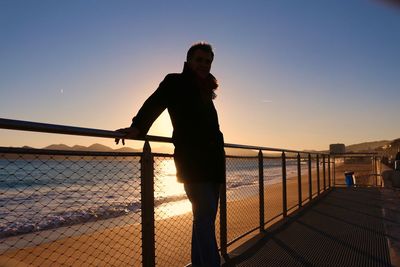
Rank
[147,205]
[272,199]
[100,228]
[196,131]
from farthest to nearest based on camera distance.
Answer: [272,199]
[100,228]
[147,205]
[196,131]

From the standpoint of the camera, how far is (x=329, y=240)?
4.61 m

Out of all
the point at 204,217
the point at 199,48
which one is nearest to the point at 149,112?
the point at 199,48

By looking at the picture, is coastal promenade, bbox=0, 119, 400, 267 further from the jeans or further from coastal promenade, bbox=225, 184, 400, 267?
the jeans

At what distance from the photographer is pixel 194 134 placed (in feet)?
8.01

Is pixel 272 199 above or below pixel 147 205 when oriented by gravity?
below

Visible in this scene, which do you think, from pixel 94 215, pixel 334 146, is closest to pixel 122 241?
pixel 94 215

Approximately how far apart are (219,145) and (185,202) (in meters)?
11.2

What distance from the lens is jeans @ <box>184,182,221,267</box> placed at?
8.11 feet

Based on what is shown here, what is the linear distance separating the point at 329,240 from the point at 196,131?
2869mm

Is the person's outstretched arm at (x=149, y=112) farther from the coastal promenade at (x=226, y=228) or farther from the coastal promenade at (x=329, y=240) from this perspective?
the coastal promenade at (x=329, y=240)

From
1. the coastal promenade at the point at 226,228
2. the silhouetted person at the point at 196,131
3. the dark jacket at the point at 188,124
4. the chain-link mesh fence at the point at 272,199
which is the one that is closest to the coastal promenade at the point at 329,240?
the coastal promenade at the point at 226,228

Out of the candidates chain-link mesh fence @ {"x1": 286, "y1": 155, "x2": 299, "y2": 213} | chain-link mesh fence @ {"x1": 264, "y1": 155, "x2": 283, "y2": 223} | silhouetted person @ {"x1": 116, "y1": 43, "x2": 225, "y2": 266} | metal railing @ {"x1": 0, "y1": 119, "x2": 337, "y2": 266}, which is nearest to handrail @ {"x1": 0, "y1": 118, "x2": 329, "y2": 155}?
metal railing @ {"x1": 0, "y1": 119, "x2": 337, "y2": 266}

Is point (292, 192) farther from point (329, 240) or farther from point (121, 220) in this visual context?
point (329, 240)

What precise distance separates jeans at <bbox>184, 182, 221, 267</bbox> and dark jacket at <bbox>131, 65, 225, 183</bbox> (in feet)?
0.20
